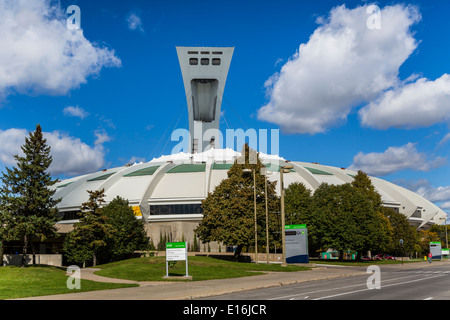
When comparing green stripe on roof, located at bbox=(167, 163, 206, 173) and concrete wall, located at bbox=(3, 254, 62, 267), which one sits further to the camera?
green stripe on roof, located at bbox=(167, 163, 206, 173)

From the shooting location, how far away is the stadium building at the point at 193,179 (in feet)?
225

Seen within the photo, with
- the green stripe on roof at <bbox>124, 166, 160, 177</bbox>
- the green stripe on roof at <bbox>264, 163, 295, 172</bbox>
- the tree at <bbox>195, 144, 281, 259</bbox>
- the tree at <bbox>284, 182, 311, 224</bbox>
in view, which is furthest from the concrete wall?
the green stripe on roof at <bbox>264, 163, 295, 172</bbox>

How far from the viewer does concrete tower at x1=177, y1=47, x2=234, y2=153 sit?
8969 cm

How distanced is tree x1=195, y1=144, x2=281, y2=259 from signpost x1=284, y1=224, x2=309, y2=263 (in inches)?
104

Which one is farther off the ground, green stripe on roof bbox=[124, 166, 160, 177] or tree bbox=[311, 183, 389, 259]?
green stripe on roof bbox=[124, 166, 160, 177]

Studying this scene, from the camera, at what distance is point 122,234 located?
166 feet

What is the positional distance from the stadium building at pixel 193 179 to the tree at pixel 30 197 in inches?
869

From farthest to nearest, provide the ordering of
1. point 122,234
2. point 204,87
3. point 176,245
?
point 204,87 < point 122,234 < point 176,245

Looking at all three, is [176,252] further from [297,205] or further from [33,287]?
[297,205]

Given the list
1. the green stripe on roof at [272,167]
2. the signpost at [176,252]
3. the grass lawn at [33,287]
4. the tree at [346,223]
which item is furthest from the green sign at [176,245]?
the green stripe on roof at [272,167]

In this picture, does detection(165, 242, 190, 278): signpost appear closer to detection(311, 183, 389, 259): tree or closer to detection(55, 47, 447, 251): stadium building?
detection(311, 183, 389, 259): tree

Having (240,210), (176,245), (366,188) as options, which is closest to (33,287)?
(176,245)

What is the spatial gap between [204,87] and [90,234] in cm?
5251

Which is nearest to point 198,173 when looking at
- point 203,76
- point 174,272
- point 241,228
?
point 203,76
